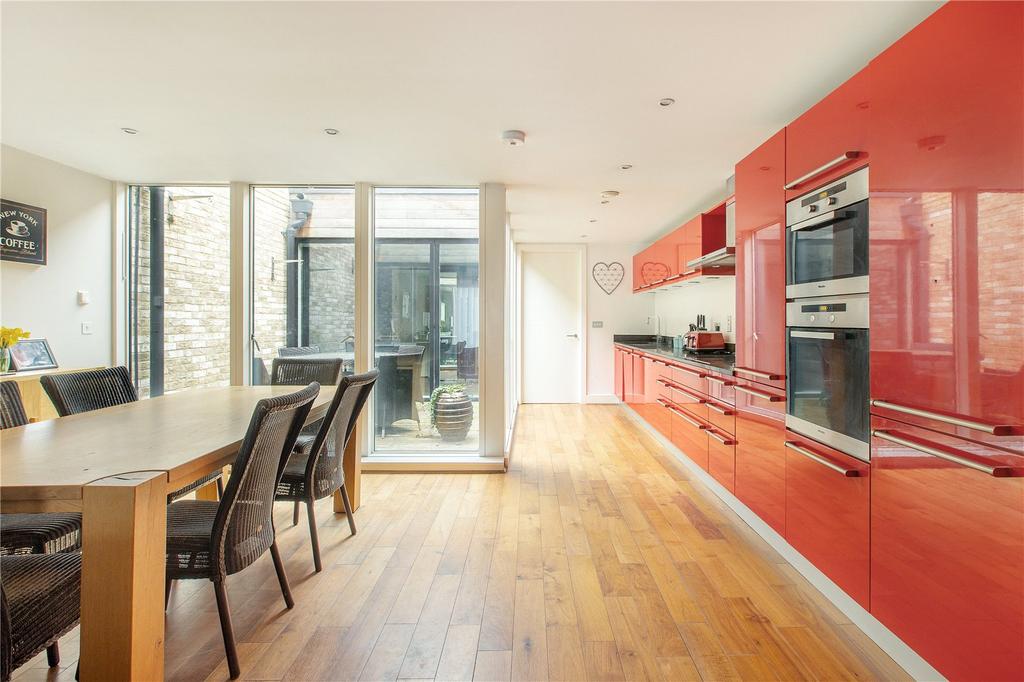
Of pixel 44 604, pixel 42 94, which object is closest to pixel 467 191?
pixel 42 94

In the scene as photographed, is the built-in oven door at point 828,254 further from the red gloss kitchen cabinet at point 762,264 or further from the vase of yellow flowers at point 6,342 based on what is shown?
the vase of yellow flowers at point 6,342

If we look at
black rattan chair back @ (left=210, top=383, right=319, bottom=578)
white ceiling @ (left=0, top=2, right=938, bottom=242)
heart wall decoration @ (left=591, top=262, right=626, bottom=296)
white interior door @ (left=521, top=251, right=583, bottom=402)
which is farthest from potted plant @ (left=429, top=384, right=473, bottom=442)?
heart wall decoration @ (left=591, top=262, right=626, bottom=296)

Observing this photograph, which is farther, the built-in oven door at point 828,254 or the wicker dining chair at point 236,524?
the built-in oven door at point 828,254

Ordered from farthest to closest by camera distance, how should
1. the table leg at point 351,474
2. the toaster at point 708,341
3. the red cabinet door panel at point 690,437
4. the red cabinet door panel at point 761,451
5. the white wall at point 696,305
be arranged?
the white wall at point 696,305 → the toaster at point 708,341 → the red cabinet door panel at point 690,437 → the table leg at point 351,474 → the red cabinet door panel at point 761,451

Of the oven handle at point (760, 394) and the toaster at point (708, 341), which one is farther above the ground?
the toaster at point (708, 341)

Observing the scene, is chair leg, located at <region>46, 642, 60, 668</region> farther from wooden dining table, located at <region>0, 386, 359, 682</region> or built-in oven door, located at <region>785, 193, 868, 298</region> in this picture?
built-in oven door, located at <region>785, 193, 868, 298</region>

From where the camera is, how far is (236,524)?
1.59 m

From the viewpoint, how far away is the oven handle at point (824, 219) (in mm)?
1891

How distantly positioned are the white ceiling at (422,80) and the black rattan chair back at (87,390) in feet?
4.61

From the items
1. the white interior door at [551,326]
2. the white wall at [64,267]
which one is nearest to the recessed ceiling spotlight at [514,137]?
the white wall at [64,267]

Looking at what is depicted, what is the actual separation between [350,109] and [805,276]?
2397 millimetres

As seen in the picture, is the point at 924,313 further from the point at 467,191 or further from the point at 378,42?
the point at 467,191

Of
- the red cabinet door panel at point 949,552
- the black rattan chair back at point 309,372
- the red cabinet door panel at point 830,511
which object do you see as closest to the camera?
the red cabinet door panel at point 949,552

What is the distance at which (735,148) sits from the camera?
313 cm
